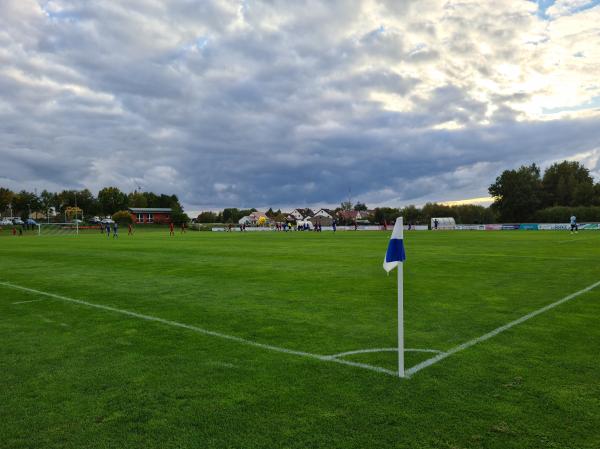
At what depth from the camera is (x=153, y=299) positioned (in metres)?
11.0

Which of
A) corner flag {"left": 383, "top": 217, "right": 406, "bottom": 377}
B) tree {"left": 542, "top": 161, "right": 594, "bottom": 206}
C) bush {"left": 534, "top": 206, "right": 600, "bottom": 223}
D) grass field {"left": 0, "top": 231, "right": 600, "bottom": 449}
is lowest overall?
grass field {"left": 0, "top": 231, "right": 600, "bottom": 449}

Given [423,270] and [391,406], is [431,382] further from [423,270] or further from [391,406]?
[423,270]

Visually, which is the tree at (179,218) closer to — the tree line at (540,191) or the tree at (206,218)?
the tree at (206,218)

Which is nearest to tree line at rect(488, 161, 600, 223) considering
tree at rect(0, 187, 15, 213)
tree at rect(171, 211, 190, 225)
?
tree at rect(171, 211, 190, 225)

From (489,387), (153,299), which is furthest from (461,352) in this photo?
(153,299)

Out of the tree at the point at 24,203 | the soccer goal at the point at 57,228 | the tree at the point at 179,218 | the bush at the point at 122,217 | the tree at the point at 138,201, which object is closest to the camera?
the soccer goal at the point at 57,228

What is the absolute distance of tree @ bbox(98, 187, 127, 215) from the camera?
144 m

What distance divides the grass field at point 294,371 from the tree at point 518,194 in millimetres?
97405

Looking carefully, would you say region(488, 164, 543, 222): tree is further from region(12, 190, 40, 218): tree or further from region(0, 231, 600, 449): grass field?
region(12, 190, 40, 218): tree

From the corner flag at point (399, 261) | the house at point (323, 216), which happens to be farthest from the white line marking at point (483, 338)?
the house at point (323, 216)

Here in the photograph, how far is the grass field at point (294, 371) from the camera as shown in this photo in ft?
13.3

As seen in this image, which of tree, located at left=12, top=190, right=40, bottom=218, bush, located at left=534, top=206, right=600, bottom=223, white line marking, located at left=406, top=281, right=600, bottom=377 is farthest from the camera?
tree, located at left=12, top=190, right=40, bottom=218

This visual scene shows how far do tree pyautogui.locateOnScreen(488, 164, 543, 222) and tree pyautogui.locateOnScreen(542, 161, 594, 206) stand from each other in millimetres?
3550

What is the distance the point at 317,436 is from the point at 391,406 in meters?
0.98
